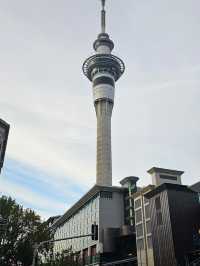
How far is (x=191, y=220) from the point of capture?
48.8 metres

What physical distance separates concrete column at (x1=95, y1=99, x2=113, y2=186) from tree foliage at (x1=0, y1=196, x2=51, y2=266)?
Result: 58.0m

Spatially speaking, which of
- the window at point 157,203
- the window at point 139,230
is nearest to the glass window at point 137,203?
the window at point 139,230

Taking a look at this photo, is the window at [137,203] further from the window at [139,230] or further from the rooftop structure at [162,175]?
the rooftop structure at [162,175]

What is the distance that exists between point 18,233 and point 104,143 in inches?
2763

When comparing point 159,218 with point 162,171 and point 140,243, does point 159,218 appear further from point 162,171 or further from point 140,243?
point 162,171

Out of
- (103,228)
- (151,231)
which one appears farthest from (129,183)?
(151,231)

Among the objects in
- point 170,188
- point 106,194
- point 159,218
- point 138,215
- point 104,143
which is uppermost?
point 104,143

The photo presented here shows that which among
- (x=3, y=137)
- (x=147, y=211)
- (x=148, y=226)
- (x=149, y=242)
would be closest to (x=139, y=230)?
Result: (x=148, y=226)

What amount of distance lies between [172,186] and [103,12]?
116 m

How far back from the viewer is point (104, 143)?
112812 millimetres

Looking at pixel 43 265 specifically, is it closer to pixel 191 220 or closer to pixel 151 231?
pixel 151 231

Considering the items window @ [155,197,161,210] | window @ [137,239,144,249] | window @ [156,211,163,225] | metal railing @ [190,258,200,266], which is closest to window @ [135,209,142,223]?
window @ [137,239,144,249]

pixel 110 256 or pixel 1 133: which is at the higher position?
pixel 1 133

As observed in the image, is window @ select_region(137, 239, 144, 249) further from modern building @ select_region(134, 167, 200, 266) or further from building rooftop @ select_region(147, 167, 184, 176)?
building rooftop @ select_region(147, 167, 184, 176)
